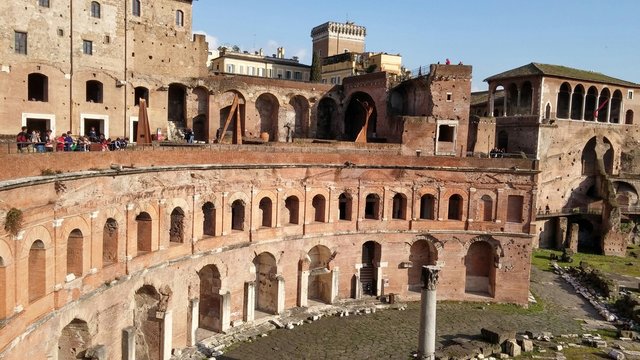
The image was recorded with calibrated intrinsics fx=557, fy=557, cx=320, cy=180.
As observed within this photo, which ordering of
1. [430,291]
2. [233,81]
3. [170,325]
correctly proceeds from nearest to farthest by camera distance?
[430,291] < [170,325] < [233,81]

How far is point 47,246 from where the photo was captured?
581 inches

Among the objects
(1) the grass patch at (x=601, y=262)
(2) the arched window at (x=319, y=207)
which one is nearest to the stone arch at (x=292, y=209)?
(2) the arched window at (x=319, y=207)

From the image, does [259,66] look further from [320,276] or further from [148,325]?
[148,325]

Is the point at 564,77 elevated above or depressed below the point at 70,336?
above

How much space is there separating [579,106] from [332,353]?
37.1m

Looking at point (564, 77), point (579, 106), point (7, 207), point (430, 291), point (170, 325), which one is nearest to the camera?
point (7, 207)

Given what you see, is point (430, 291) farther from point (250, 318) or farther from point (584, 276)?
point (584, 276)

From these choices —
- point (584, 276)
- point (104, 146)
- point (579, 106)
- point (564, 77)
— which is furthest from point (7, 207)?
point (579, 106)

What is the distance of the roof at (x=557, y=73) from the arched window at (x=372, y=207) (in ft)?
71.6

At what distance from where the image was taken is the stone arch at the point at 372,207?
30275 mm

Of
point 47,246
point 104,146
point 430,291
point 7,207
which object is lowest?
point 430,291

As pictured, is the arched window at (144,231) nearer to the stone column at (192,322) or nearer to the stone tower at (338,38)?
the stone column at (192,322)

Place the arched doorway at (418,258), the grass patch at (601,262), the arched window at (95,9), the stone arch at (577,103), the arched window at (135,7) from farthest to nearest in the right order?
the stone arch at (577,103)
the grass patch at (601,262)
the arched doorway at (418,258)
the arched window at (135,7)
the arched window at (95,9)

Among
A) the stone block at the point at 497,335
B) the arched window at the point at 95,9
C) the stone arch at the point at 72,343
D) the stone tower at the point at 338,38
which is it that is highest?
the stone tower at the point at 338,38
